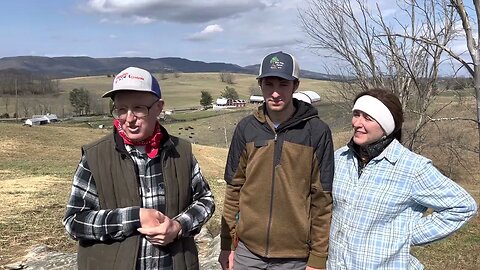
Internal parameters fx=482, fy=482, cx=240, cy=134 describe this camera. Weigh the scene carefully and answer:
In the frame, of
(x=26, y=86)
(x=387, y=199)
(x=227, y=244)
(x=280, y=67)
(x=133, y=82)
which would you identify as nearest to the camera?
(x=133, y=82)

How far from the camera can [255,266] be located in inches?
109

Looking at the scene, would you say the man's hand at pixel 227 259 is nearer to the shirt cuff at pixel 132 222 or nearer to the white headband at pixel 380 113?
the shirt cuff at pixel 132 222

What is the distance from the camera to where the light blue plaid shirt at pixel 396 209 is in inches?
95.5

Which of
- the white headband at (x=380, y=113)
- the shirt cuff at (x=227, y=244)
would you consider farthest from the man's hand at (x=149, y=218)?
the white headband at (x=380, y=113)

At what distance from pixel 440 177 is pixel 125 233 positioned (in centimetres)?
156

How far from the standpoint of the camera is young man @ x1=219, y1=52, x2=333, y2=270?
2.66 m

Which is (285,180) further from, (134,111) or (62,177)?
(62,177)

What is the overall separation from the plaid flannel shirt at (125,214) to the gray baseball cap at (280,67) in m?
0.80

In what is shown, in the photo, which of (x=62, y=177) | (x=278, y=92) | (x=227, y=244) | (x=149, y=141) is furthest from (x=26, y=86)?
(x=149, y=141)

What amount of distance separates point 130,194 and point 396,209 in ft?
4.40

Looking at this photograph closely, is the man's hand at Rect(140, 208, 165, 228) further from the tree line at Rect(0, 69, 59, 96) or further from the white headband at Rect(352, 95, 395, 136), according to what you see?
the tree line at Rect(0, 69, 59, 96)

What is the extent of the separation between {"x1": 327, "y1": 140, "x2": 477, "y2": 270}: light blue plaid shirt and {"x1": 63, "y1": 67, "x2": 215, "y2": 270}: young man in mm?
883

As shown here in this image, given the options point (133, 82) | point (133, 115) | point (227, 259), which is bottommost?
point (227, 259)

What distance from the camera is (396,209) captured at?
2482 mm
